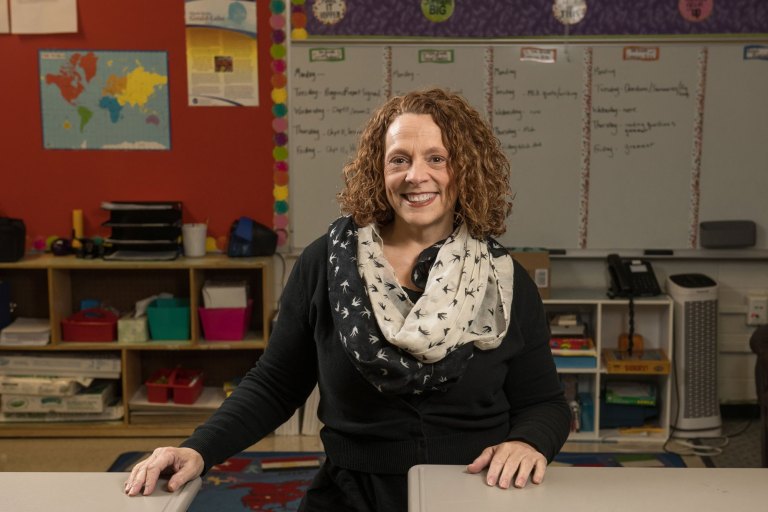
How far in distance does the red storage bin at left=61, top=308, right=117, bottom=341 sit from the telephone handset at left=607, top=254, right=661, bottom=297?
7.21 feet

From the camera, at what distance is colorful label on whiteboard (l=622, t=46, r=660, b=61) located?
3.63 m

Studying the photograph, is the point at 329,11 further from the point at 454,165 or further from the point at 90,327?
the point at 454,165

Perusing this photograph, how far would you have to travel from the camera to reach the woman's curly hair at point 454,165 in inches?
62.1

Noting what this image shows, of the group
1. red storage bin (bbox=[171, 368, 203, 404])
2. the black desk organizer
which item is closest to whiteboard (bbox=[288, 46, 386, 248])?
the black desk organizer

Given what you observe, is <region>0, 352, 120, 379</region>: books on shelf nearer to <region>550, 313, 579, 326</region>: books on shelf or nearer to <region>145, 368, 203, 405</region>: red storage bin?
<region>145, 368, 203, 405</region>: red storage bin

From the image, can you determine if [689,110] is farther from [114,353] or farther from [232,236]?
[114,353]

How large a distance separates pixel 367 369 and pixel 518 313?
0.33 meters

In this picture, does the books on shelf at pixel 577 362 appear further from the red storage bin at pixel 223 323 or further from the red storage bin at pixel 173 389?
the red storage bin at pixel 173 389

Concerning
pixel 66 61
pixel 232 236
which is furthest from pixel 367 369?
pixel 66 61

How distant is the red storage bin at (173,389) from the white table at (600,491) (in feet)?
8.40

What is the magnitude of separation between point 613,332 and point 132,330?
218 centimetres

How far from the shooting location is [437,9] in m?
3.64

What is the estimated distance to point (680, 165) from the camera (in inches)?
146

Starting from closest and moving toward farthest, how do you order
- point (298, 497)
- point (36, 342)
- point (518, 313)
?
1. point (518, 313)
2. point (298, 497)
3. point (36, 342)
